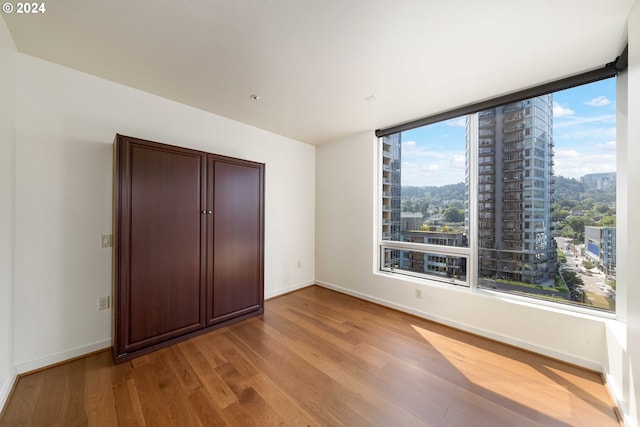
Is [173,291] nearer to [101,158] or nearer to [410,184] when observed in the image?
[101,158]

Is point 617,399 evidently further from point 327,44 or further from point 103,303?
point 103,303

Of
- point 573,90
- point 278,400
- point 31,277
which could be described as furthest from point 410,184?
point 31,277

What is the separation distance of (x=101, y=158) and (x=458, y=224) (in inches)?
152

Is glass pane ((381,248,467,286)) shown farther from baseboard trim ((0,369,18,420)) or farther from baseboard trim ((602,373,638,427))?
baseboard trim ((0,369,18,420))

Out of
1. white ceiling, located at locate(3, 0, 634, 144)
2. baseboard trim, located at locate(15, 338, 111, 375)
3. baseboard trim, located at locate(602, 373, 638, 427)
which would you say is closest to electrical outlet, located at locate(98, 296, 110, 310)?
baseboard trim, located at locate(15, 338, 111, 375)

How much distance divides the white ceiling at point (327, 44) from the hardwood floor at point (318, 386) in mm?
2534

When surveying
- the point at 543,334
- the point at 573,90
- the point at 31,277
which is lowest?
the point at 543,334

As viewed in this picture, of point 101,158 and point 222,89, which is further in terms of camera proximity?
Result: point 222,89

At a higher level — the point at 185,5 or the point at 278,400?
the point at 185,5

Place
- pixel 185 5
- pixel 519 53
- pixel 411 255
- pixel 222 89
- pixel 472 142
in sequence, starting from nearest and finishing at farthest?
pixel 185 5 < pixel 519 53 < pixel 222 89 < pixel 472 142 < pixel 411 255

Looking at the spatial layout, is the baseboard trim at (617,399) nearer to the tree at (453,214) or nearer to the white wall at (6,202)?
the tree at (453,214)

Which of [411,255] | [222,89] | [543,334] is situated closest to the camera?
[543,334]

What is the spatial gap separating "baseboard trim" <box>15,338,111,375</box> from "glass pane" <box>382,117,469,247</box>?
345 centimetres

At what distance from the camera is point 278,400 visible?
1.61 metres
